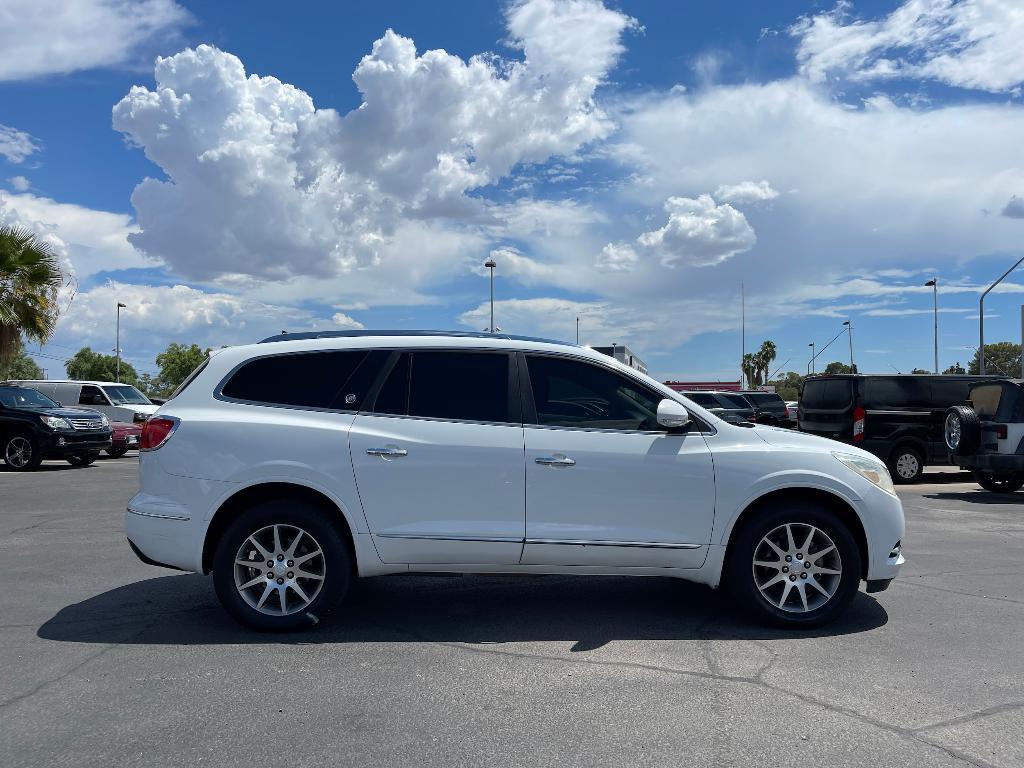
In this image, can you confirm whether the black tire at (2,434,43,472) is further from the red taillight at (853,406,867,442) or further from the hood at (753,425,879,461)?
the hood at (753,425,879,461)

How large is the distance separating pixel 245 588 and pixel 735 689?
292 centimetres

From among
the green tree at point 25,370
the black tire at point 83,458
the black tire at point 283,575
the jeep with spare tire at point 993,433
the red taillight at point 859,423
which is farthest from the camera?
the green tree at point 25,370

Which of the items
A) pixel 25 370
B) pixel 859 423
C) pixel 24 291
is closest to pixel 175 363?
pixel 25 370

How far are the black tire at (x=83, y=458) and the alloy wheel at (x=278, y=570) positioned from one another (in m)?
14.7

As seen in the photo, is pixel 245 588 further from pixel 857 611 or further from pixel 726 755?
pixel 857 611

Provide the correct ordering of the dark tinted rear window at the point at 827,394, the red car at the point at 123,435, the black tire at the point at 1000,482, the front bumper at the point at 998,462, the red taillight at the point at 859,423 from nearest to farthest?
the front bumper at the point at 998,462 < the black tire at the point at 1000,482 < the red taillight at the point at 859,423 < the dark tinted rear window at the point at 827,394 < the red car at the point at 123,435

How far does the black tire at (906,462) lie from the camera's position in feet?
49.1

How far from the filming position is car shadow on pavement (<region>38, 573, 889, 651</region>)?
5164 millimetres

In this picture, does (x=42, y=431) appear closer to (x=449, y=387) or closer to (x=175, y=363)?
(x=449, y=387)

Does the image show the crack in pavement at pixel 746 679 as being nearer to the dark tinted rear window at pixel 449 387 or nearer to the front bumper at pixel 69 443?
the dark tinted rear window at pixel 449 387

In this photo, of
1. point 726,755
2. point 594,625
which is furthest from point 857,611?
point 726,755

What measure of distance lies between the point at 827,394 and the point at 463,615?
11.7m

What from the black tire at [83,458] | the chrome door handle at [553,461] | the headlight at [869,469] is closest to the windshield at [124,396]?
the black tire at [83,458]

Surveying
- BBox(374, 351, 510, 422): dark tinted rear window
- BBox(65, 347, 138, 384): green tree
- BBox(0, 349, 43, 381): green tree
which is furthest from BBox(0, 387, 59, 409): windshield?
BBox(65, 347, 138, 384): green tree
